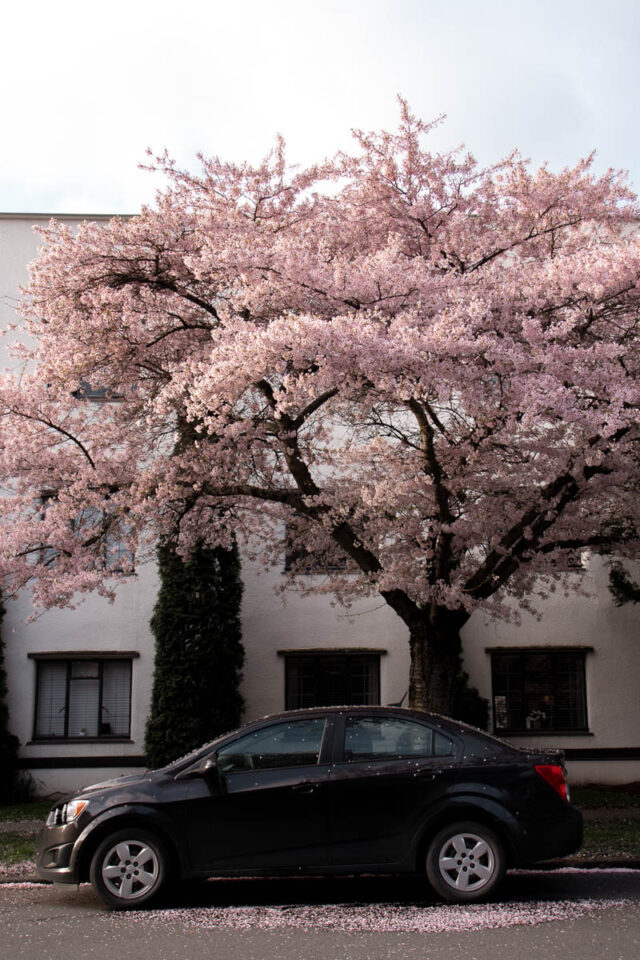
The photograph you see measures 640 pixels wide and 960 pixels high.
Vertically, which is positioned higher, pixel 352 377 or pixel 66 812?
pixel 352 377

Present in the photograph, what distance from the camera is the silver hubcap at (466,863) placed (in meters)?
7.38

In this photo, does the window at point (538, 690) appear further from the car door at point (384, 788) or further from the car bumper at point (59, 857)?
the car bumper at point (59, 857)

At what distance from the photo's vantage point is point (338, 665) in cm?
1714

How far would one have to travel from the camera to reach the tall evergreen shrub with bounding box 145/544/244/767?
611 inches

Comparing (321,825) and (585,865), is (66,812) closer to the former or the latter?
(321,825)

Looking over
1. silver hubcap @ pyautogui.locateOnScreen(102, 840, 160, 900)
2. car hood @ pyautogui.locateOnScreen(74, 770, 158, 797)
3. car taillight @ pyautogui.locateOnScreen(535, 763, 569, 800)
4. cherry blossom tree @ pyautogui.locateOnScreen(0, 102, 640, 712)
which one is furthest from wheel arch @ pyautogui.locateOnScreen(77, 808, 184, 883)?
cherry blossom tree @ pyautogui.locateOnScreen(0, 102, 640, 712)

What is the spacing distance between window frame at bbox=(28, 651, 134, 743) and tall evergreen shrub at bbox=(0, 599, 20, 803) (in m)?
0.47

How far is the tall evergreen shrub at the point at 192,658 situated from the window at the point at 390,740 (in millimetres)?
8036

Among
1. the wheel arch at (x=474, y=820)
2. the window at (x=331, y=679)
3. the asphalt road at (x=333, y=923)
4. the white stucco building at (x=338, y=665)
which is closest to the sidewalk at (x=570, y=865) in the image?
the asphalt road at (x=333, y=923)

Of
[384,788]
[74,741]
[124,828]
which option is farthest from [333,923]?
[74,741]

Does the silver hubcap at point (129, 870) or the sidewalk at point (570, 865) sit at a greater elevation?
the silver hubcap at point (129, 870)

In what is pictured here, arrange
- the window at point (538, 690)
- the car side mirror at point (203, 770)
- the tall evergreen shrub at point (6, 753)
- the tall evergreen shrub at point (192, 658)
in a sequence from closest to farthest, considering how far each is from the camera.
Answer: the car side mirror at point (203, 770) → the tall evergreen shrub at point (192, 658) → the tall evergreen shrub at point (6, 753) → the window at point (538, 690)

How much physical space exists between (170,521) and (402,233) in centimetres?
455

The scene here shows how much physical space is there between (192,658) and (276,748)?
26.9 feet
